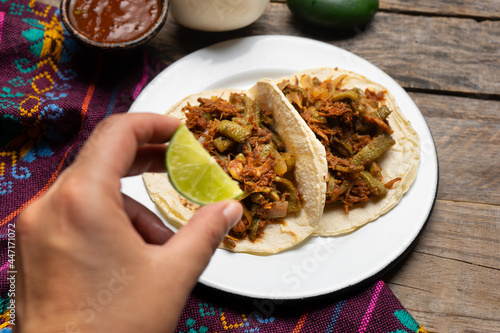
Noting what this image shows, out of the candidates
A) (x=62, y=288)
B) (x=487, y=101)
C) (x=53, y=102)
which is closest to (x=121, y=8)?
(x=53, y=102)

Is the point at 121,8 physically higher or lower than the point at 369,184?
higher

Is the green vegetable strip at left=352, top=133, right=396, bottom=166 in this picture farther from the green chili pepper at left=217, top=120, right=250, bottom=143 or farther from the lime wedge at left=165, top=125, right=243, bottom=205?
the lime wedge at left=165, top=125, right=243, bottom=205

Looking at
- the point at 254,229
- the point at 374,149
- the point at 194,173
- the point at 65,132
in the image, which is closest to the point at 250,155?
the point at 254,229

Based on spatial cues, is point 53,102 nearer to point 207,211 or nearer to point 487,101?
point 207,211

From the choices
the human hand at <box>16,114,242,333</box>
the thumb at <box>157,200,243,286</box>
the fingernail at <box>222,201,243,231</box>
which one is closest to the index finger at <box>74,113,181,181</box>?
the human hand at <box>16,114,242,333</box>

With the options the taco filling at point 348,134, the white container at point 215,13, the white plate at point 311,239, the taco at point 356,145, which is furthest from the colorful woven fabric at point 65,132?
the taco filling at point 348,134

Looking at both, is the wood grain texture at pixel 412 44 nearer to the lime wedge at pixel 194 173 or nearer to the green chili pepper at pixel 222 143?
the green chili pepper at pixel 222 143
